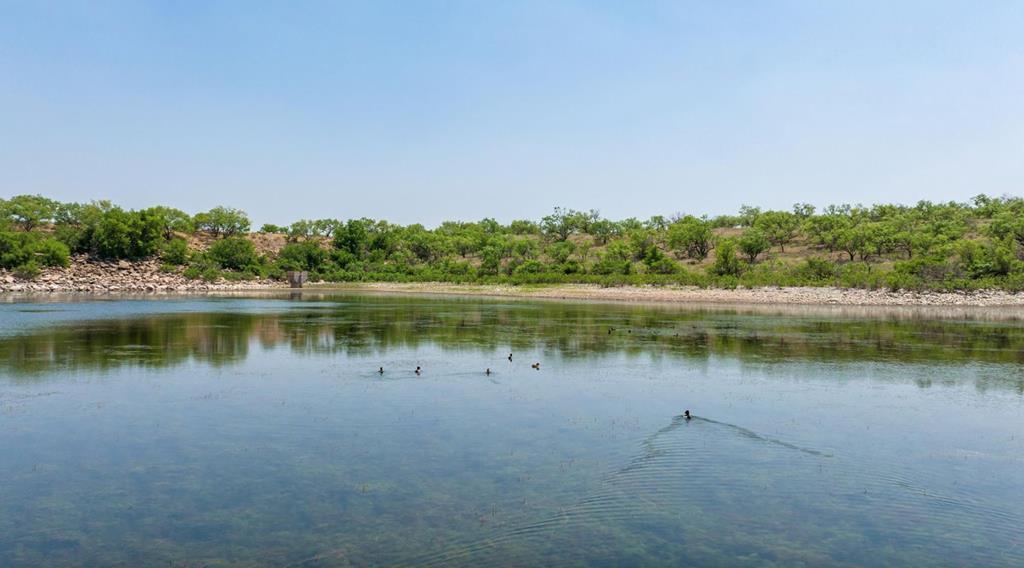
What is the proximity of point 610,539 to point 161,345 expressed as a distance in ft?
103

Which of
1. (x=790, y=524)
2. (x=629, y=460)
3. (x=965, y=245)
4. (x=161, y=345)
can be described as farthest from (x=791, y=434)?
(x=965, y=245)

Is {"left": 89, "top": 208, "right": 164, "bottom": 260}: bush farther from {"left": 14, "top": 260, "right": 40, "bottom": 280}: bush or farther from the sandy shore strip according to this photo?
the sandy shore strip

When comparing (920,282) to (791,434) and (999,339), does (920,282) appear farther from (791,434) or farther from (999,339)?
(791,434)

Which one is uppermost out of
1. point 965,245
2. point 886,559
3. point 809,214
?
A: point 809,214

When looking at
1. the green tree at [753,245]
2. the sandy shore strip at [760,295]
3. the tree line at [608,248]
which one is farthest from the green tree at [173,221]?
the green tree at [753,245]

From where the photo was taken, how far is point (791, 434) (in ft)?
61.8

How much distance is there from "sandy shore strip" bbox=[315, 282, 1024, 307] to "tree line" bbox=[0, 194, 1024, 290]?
2400mm

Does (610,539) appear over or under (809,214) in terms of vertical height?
under

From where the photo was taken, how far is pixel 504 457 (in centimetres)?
1608

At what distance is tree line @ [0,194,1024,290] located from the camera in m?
92.6

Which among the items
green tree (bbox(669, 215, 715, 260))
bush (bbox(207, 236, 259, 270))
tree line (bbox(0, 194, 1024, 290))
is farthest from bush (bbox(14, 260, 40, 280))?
green tree (bbox(669, 215, 715, 260))

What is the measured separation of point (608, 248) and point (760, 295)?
45313 mm

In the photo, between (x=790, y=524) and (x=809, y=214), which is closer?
(x=790, y=524)

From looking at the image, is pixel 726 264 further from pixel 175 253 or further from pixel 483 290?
pixel 175 253
